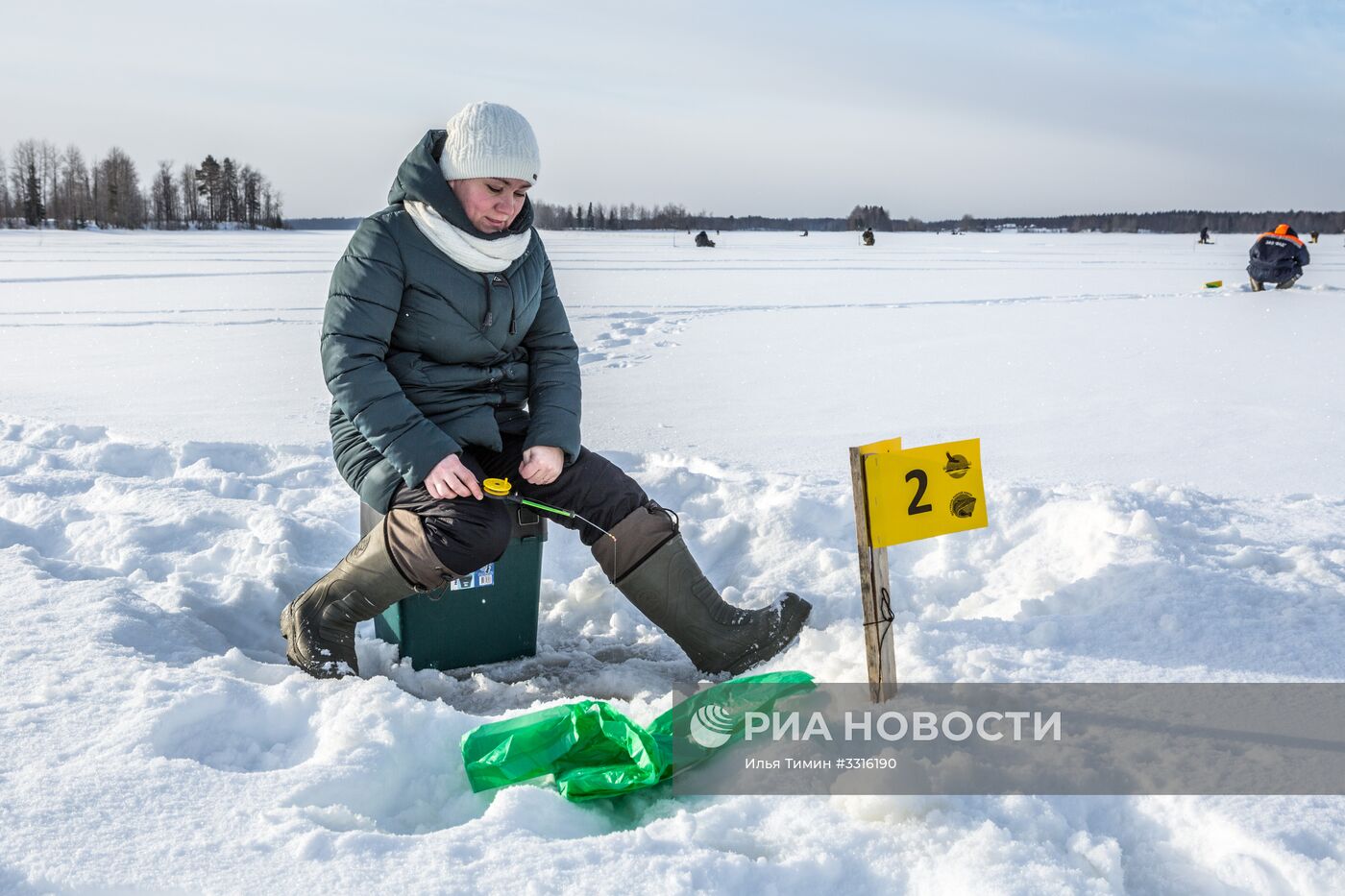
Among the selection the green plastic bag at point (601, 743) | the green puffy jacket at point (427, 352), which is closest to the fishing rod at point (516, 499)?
the green puffy jacket at point (427, 352)

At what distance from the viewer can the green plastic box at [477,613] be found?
2.75 meters

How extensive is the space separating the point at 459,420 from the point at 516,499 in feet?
0.86

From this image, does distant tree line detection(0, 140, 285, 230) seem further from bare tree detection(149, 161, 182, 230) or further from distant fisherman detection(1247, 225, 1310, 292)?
distant fisherman detection(1247, 225, 1310, 292)

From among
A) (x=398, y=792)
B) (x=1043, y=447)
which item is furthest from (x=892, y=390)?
(x=398, y=792)

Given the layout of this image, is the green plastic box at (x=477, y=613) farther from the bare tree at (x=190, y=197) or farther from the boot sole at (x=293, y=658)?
the bare tree at (x=190, y=197)

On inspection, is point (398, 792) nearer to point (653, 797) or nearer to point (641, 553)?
point (653, 797)

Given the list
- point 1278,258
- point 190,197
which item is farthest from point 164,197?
point 1278,258

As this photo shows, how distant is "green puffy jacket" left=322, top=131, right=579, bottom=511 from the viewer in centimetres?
238

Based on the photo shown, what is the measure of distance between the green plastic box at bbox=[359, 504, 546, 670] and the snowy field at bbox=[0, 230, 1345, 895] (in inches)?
3.2

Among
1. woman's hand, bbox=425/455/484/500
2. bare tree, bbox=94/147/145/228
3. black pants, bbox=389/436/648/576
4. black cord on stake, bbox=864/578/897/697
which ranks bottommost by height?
black cord on stake, bbox=864/578/897/697

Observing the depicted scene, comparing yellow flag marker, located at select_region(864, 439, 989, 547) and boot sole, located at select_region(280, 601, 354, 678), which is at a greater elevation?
yellow flag marker, located at select_region(864, 439, 989, 547)

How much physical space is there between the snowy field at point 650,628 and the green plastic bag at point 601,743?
56 mm

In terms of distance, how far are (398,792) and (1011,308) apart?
11584 millimetres

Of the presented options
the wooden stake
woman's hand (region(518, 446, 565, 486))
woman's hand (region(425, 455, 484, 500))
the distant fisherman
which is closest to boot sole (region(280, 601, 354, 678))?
woman's hand (region(425, 455, 484, 500))
